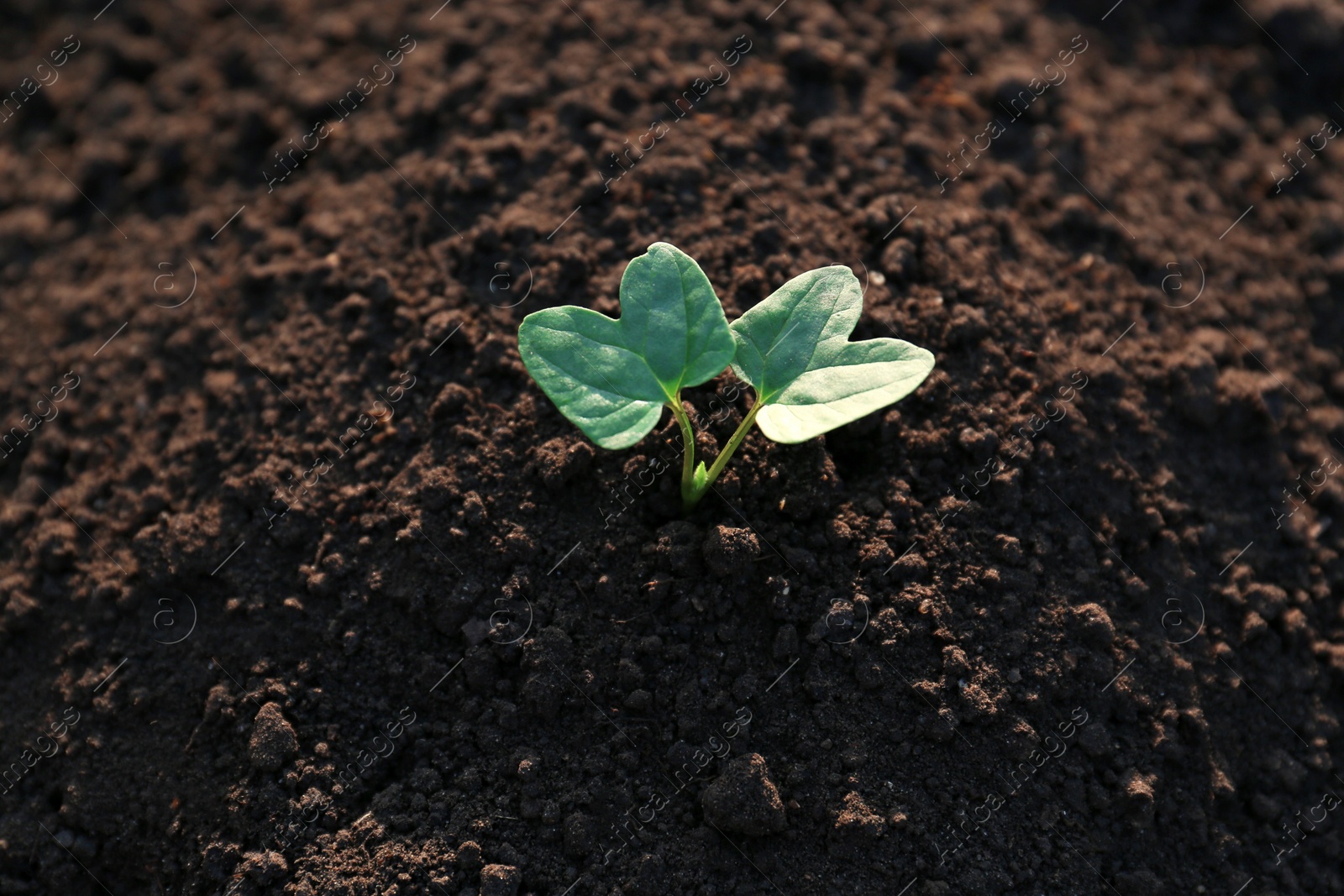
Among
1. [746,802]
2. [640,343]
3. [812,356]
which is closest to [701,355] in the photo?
[640,343]

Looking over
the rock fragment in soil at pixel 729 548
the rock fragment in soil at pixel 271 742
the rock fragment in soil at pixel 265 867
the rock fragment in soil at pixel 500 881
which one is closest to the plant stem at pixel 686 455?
the rock fragment in soil at pixel 729 548

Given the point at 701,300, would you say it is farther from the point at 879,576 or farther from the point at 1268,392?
the point at 1268,392

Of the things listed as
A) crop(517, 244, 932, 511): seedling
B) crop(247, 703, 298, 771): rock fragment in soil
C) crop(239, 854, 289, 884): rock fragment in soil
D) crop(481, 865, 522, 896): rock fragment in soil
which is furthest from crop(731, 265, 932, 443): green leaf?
crop(239, 854, 289, 884): rock fragment in soil

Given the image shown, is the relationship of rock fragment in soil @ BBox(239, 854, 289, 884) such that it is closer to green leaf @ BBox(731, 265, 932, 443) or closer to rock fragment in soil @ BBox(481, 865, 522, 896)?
rock fragment in soil @ BBox(481, 865, 522, 896)

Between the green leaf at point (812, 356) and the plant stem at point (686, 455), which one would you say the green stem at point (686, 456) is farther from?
the green leaf at point (812, 356)

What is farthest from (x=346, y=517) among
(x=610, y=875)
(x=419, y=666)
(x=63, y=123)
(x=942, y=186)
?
(x=63, y=123)

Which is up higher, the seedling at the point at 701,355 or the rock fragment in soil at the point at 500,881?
the seedling at the point at 701,355

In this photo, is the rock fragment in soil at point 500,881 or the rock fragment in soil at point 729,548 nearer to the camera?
the rock fragment in soil at point 500,881
